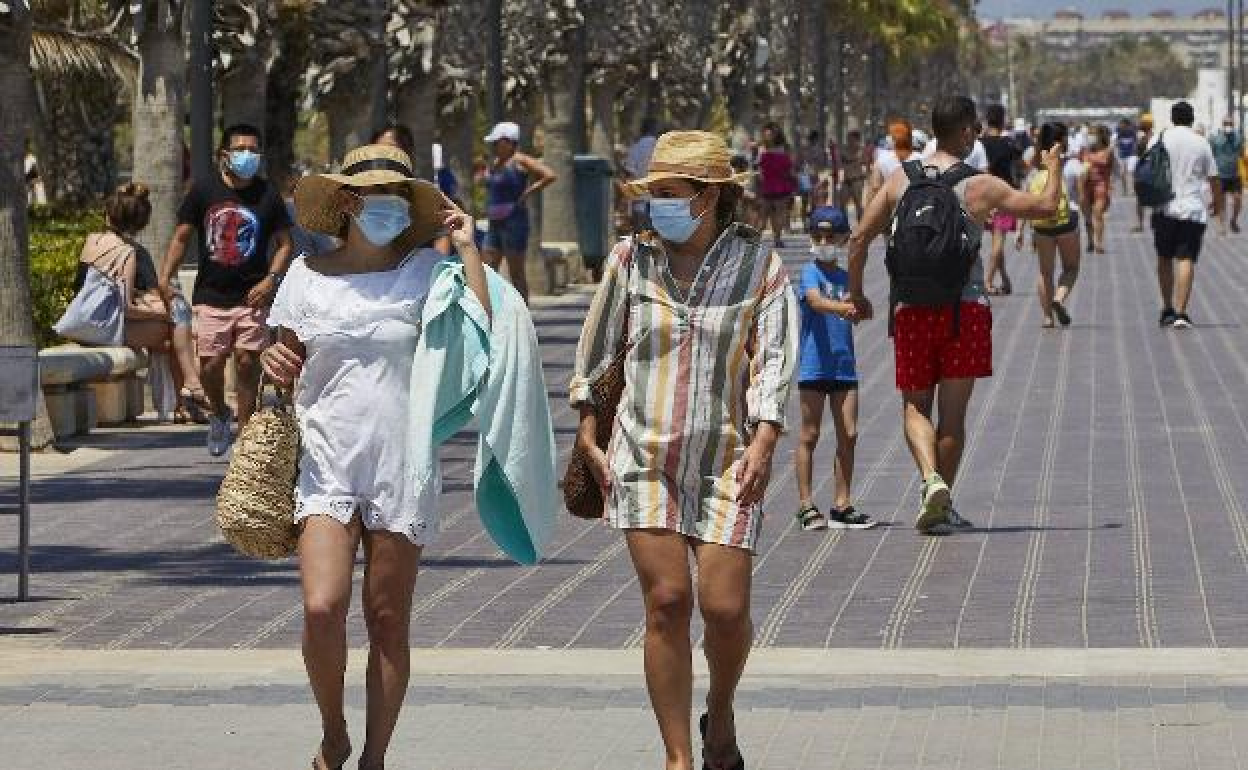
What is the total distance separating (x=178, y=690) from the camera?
941 centimetres

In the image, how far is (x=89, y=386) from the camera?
1852 centimetres

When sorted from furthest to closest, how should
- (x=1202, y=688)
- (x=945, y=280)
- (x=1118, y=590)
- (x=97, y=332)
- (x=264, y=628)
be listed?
(x=97, y=332) → (x=945, y=280) → (x=1118, y=590) → (x=264, y=628) → (x=1202, y=688)

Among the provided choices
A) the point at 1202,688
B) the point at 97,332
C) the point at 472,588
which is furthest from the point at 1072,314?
the point at 1202,688

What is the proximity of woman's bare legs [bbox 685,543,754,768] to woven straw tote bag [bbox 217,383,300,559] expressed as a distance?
3.16ft

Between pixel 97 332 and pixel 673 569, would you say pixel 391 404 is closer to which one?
pixel 673 569

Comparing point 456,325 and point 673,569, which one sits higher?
point 456,325

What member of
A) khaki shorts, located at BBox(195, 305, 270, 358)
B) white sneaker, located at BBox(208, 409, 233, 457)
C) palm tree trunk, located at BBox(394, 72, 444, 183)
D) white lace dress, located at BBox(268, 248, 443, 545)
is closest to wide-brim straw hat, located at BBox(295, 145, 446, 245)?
white lace dress, located at BBox(268, 248, 443, 545)

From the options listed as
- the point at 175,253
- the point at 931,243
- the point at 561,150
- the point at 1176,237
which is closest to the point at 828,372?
the point at 931,243

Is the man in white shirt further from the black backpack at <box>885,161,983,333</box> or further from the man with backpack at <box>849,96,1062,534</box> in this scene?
the black backpack at <box>885,161,983,333</box>

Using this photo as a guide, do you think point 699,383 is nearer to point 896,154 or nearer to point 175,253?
point 175,253

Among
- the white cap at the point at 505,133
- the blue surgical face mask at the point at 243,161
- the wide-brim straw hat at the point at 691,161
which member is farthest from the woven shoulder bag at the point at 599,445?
the white cap at the point at 505,133

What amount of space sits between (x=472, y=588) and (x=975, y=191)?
282cm

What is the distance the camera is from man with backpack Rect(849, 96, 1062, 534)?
13.0m

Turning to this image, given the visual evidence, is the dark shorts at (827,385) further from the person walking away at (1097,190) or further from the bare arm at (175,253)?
the person walking away at (1097,190)
